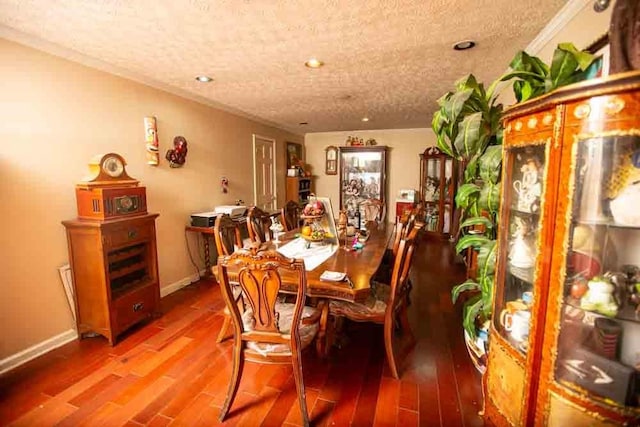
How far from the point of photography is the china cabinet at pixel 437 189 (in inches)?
212

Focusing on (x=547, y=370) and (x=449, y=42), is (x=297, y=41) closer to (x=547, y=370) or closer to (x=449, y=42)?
(x=449, y=42)

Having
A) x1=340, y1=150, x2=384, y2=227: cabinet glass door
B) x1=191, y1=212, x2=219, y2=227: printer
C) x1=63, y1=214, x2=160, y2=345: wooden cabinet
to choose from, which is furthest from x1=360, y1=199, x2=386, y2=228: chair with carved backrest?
x1=63, y1=214, x2=160, y2=345: wooden cabinet

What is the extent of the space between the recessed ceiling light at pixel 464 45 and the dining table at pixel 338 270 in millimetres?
1623

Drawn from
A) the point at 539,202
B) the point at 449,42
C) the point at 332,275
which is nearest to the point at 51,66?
the point at 332,275

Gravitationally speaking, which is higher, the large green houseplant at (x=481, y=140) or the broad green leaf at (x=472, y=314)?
the large green houseplant at (x=481, y=140)

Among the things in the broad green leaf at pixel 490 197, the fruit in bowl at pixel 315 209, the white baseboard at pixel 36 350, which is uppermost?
the broad green leaf at pixel 490 197

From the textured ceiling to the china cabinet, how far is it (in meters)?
2.50

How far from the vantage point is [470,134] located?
1.60 meters

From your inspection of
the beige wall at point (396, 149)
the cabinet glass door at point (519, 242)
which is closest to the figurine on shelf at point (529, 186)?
the cabinet glass door at point (519, 242)

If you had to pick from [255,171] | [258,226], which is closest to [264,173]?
[255,171]

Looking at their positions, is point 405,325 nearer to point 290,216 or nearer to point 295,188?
point 290,216

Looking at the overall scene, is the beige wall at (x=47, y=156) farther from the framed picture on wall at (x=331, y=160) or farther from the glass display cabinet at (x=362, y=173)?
the framed picture on wall at (x=331, y=160)

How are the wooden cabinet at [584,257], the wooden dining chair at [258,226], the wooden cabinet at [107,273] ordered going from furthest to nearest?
1. the wooden dining chair at [258,226]
2. the wooden cabinet at [107,273]
3. the wooden cabinet at [584,257]

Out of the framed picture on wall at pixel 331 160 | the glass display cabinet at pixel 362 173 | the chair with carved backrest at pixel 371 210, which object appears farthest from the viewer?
the framed picture on wall at pixel 331 160
